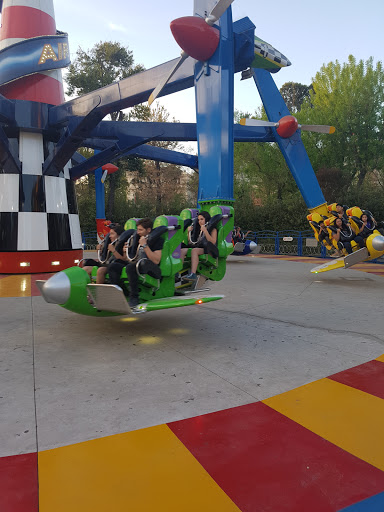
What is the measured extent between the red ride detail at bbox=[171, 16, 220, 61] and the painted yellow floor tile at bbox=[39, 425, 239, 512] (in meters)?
5.37

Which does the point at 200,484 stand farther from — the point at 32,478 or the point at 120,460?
the point at 32,478

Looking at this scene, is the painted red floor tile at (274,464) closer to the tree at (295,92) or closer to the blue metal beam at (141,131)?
the blue metal beam at (141,131)

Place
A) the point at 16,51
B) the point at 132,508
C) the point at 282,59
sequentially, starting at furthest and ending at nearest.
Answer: the point at 282,59, the point at 16,51, the point at 132,508

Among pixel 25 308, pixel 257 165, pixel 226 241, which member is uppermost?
pixel 257 165

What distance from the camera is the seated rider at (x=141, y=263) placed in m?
4.06

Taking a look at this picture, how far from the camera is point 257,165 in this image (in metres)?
26.7

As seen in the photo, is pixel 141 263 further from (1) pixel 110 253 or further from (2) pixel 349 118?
(2) pixel 349 118

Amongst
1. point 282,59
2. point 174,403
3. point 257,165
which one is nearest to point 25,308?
point 174,403

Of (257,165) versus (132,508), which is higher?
(257,165)

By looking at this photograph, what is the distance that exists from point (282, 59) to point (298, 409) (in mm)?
10005

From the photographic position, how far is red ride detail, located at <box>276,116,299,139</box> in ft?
37.3

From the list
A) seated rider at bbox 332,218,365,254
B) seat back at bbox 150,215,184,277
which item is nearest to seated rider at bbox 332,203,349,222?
seated rider at bbox 332,218,365,254

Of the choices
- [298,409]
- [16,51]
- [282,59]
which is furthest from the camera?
[282,59]

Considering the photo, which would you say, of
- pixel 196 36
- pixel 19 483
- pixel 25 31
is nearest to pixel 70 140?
pixel 25 31
